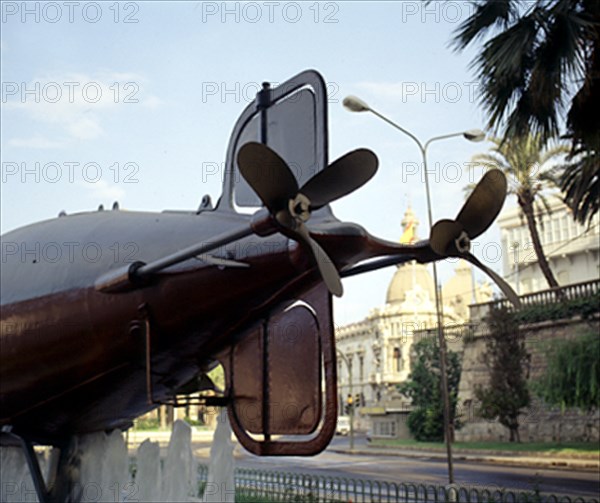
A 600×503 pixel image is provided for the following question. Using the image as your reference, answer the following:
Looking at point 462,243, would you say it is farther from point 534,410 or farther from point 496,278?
point 534,410

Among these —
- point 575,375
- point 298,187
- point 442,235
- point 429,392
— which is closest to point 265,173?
point 298,187

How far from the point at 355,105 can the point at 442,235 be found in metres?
12.1

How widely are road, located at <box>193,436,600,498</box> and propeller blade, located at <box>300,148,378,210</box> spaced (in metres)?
11.2

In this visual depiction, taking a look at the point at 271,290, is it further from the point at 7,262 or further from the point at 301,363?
the point at 7,262

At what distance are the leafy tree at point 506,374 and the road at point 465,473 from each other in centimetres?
417

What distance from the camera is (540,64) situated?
988 centimetres

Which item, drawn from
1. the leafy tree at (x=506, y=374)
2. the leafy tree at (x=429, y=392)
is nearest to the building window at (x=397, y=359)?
the leafy tree at (x=429, y=392)

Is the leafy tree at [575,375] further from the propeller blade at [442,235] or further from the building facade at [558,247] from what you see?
the building facade at [558,247]

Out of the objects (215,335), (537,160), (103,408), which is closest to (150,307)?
(215,335)

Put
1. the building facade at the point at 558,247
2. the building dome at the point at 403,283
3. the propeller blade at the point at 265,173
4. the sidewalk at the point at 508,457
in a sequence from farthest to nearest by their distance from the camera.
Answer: the building dome at the point at 403,283 → the building facade at the point at 558,247 → the sidewalk at the point at 508,457 → the propeller blade at the point at 265,173

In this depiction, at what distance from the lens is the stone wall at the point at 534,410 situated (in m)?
28.0

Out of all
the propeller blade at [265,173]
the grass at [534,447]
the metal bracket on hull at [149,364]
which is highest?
the propeller blade at [265,173]

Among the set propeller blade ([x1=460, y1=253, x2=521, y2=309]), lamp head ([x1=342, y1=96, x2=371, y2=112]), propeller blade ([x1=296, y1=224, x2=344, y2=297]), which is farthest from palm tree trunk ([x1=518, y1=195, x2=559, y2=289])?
propeller blade ([x1=296, y1=224, x2=344, y2=297])

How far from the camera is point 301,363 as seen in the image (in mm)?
4750
